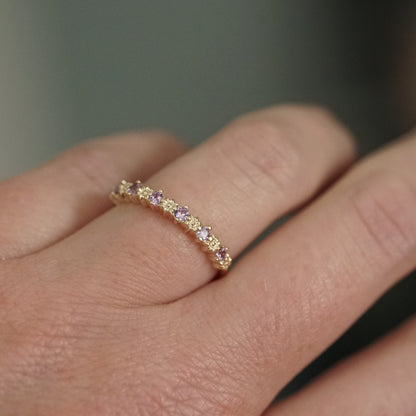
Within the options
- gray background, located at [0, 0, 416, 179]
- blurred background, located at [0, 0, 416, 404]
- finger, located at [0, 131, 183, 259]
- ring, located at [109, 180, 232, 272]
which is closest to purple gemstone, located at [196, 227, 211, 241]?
ring, located at [109, 180, 232, 272]

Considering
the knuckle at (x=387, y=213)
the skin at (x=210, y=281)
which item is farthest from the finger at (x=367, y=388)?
the knuckle at (x=387, y=213)

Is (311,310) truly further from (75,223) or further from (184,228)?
(75,223)

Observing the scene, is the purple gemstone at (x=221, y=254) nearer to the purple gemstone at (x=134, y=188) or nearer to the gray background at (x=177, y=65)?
the purple gemstone at (x=134, y=188)

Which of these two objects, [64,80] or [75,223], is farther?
[64,80]

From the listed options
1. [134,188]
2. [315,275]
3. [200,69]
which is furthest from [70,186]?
[200,69]

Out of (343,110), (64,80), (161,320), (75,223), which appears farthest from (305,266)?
(64,80)
